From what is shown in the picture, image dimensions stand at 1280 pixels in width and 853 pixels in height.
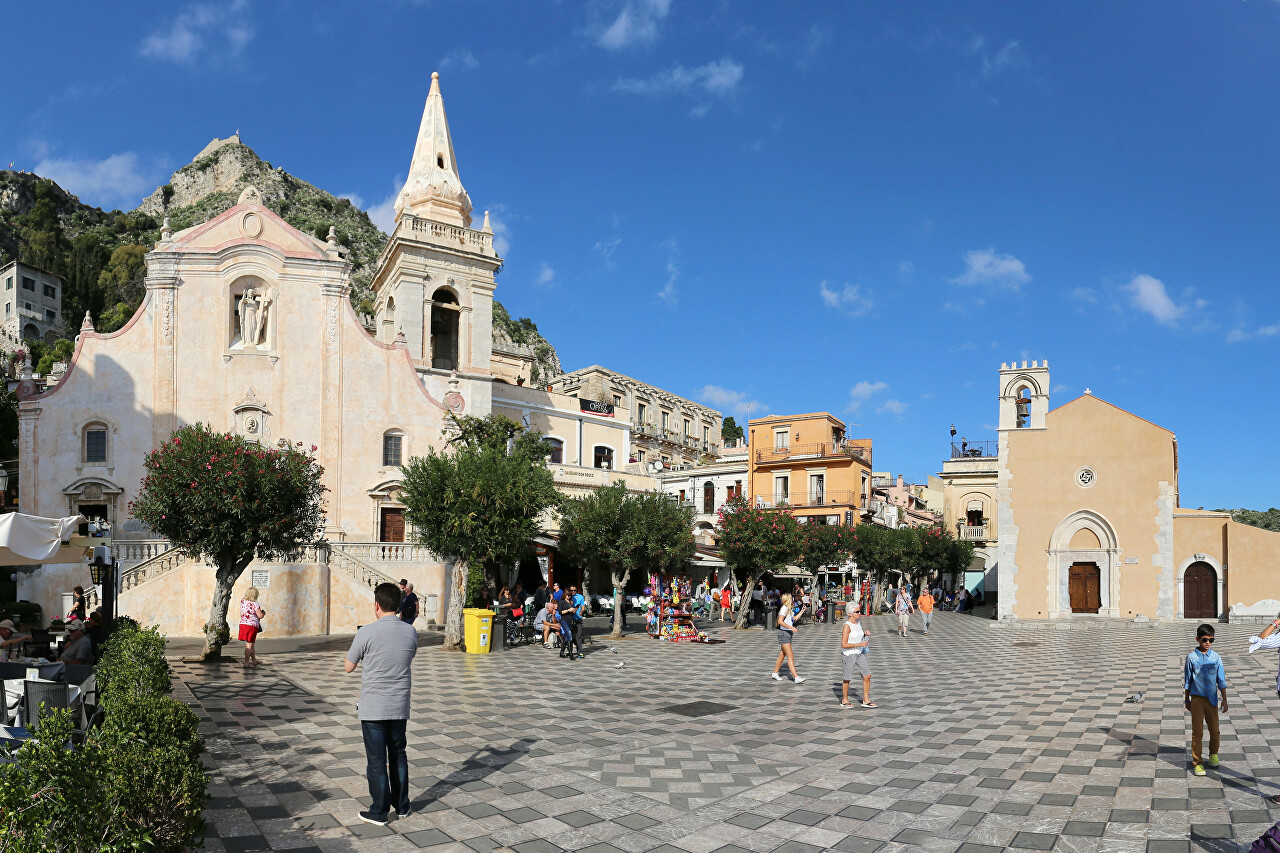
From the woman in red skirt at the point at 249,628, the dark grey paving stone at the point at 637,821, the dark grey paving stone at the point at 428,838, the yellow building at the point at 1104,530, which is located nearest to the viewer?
the dark grey paving stone at the point at 428,838

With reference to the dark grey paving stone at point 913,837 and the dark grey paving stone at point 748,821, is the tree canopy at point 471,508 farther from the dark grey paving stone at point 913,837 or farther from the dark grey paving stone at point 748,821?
the dark grey paving stone at point 913,837

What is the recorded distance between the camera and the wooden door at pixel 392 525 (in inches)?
1236

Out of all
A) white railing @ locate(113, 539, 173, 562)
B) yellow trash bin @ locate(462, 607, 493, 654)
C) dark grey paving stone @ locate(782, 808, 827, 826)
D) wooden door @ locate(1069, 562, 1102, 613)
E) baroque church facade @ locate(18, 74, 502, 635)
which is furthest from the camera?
wooden door @ locate(1069, 562, 1102, 613)

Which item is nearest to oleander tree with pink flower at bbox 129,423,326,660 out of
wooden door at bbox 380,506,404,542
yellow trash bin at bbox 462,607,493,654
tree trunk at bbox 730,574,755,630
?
yellow trash bin at bbox 462,607,493,654

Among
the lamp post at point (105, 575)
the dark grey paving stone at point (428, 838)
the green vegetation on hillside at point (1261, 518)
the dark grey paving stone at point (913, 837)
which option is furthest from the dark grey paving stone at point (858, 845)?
the green vegetation on hillside at point (1261, 518)

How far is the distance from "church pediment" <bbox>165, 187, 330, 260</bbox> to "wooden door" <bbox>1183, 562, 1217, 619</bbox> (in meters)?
35.7

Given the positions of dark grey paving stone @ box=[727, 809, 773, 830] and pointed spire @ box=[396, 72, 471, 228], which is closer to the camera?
dark grey paving stone @ box=[727, 809, 773, 830]

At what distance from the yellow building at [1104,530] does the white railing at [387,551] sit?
23.3 m

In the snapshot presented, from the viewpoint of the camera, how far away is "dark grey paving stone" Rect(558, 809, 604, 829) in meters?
6.86

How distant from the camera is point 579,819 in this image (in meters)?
6.98

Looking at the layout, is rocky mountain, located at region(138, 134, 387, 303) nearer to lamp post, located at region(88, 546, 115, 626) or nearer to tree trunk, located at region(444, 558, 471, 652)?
tree trunk, located at region(444, 558, 471, 652)

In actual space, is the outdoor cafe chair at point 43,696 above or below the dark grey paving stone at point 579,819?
above

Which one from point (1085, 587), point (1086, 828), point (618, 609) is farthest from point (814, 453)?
point (1086, 828)

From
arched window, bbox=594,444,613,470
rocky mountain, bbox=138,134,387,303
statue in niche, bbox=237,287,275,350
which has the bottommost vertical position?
arched window, bbox=594,444,613,470
